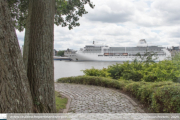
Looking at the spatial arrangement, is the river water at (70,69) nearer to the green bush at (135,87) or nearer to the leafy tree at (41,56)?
the green bush at (135,87)

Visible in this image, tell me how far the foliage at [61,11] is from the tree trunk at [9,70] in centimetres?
402

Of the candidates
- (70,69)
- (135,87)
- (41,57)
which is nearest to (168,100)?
(135,87)

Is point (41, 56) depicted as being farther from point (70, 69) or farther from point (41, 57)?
point (70, 69)

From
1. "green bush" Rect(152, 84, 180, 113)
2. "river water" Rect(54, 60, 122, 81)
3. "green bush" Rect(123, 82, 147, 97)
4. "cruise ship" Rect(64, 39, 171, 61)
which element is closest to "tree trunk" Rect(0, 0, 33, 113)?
"green bush" Rect(152, 84, 180, 113)

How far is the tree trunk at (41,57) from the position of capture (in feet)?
9.32

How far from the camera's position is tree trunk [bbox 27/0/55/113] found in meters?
2.84

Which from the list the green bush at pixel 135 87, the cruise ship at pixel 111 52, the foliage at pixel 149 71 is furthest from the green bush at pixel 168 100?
the cruise ship at pixel 111 52

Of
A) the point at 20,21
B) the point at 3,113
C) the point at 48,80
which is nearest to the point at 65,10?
the point at 20,21

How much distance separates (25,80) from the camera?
7.32 ft

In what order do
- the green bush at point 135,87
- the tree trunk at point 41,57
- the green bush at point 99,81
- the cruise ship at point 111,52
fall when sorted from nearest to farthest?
the tree trunk at point 41,57, the green bush at point 135,87, the green bush at point 99,81, the cruise ship at point 111,52

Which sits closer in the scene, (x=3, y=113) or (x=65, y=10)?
(x=3, y=113)

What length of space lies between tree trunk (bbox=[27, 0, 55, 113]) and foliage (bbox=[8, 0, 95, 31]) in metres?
2.98

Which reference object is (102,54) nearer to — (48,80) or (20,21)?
(20,21)

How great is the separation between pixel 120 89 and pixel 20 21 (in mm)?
4932
